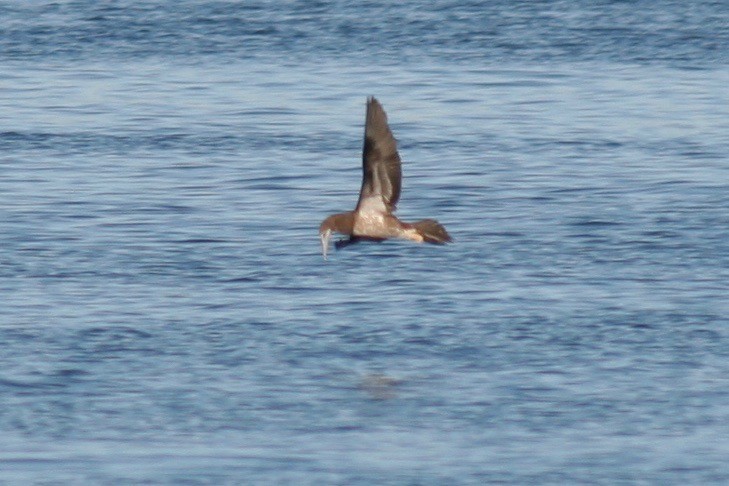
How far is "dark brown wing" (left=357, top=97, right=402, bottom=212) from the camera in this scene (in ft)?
36.1

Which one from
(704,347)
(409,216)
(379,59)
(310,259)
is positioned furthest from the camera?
(379,59)

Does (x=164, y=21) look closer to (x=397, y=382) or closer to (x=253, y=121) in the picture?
(x=253, y=121)

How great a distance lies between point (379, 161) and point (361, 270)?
2.66 metres

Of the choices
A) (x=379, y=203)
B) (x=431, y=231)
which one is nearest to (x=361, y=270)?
(x=379, y=203)

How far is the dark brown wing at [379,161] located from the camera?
11.0 meters

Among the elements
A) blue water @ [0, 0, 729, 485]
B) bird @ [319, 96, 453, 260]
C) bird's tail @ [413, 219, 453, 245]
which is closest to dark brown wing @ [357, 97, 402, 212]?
bird @ [319, 96, 453, 260]

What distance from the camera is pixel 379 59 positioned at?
2500 cm

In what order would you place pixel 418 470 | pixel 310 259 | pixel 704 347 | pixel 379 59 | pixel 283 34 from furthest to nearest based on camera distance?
pixel 283 34
pixel 379 59
pixel 310 259
pixel 704 347
pixel 418 470

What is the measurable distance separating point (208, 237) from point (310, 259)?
114cm

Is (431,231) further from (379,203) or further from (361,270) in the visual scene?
(361,270)

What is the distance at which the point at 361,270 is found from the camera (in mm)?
13922

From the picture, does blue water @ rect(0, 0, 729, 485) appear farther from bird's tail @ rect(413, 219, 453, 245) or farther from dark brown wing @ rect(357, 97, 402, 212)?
dark brown wing @ rect(357, 97, 402, 212)

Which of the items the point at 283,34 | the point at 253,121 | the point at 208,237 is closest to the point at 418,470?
the point at 208,237

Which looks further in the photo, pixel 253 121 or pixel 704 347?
pixel 253 121
